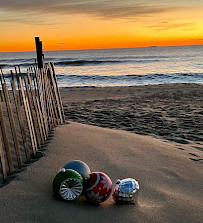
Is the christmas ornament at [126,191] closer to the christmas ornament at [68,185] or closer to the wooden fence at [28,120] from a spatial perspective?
the christmas ornament at [68,185]

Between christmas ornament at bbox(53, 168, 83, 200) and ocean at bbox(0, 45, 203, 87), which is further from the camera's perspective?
ocean at bbox(0, 45, 203, 87)

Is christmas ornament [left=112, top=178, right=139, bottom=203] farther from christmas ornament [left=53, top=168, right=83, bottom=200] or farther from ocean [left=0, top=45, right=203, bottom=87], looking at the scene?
ocean [left=0, top=45, right=203, bottom=87]

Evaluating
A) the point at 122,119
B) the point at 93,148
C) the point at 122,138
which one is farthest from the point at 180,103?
the point at 93,148

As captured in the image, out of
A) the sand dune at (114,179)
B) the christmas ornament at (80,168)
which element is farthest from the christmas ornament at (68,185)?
the christmas ornament at (80,168)

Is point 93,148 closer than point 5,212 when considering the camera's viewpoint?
No

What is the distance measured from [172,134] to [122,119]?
1749 millimetres

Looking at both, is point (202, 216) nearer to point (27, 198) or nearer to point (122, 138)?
point (27, 198)

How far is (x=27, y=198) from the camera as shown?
2.75 metres

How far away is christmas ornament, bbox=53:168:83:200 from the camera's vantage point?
2668 millimetres

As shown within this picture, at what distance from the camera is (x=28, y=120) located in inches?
148

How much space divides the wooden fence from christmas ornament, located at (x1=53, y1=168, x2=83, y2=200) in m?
0.78

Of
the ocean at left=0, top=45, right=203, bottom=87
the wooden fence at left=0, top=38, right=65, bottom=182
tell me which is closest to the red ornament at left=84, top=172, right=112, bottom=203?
the wooden fence at left=0, top=38, right=65, bottom=182

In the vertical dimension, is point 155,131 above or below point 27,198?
below

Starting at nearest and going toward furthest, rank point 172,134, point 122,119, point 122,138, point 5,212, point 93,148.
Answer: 1. point 5,212
2. point 93,148
3. point 122,138
4. point 172,134
5. point 122,119
